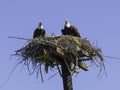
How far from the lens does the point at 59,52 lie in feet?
39.7

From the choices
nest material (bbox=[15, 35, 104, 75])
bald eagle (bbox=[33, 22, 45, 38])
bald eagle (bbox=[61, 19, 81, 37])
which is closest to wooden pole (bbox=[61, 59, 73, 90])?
nest material (bbox=[15, 35, 104, 75])

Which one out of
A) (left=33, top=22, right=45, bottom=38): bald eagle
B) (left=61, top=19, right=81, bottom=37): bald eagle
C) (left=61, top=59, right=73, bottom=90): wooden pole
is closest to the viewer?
(left=61, top=59, right=73, bottom=90): wooden pole

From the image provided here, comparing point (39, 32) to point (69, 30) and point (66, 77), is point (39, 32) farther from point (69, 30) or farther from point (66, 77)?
point (66, 77)

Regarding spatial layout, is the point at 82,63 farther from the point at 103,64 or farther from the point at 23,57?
the point at 23,57

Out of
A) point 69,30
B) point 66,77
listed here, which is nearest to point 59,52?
point 66,77

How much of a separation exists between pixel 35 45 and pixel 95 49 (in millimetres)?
1702

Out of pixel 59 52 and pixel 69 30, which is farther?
pixel 69 30

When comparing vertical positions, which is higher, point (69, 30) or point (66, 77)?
point (69, 30)

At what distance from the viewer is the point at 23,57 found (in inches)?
497

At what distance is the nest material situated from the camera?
40.2ft

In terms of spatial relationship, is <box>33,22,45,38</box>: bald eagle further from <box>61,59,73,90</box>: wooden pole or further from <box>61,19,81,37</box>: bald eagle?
<box>61,59,73,90</box>: wooden pole

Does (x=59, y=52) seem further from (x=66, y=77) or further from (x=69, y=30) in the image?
(x=69, y=30)

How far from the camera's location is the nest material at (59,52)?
40.2 ft

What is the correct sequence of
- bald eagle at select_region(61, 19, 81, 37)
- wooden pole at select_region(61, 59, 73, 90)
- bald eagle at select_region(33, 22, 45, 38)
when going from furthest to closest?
bald eagle at select_region(33, 22, 45, 38) < bald eagle at select_region(61, 19, 81, 37) < wooden pole at select_region(61, 59, 73, 90)
